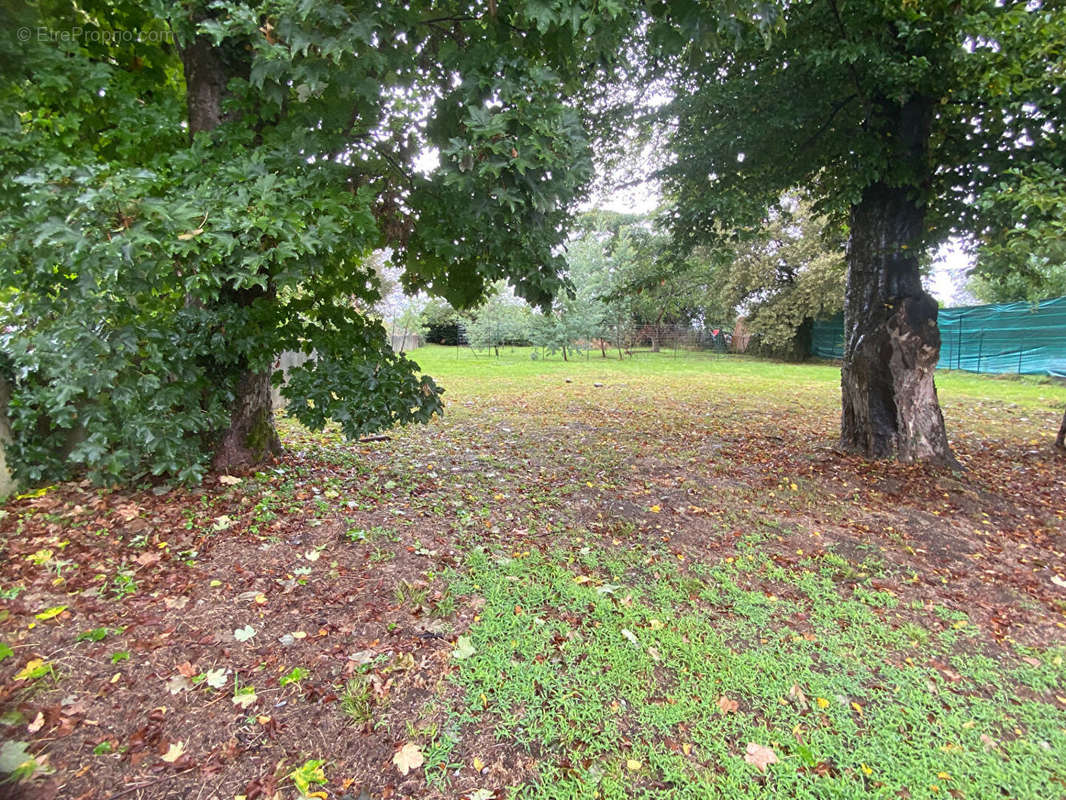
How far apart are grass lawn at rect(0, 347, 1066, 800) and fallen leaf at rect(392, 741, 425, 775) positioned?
1cm

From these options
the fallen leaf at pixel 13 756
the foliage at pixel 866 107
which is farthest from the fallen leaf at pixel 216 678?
the foliage at pixel 866 107

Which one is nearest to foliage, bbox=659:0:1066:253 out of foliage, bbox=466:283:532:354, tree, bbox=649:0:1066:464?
tree, bbox=649:0:1066:464

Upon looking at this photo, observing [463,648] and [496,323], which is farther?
[496,323]

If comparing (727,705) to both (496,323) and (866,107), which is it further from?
(496,323)

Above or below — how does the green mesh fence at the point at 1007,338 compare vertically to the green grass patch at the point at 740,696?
above

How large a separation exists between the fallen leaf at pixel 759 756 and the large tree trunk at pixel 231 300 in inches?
147

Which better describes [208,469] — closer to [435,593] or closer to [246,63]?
[435,593]

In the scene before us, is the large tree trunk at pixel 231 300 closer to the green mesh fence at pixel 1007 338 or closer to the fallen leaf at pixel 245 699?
the fallen leaf at pixel 245 699

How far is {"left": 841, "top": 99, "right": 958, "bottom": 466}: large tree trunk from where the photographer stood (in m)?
4.75

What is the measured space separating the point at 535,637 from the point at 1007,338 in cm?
1689

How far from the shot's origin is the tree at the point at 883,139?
→ 11.7 feet

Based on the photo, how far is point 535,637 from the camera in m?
2.47

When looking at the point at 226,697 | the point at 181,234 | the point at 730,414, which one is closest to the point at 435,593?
the point at 226,697

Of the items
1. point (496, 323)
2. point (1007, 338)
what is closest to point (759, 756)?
point (1007, 338)
